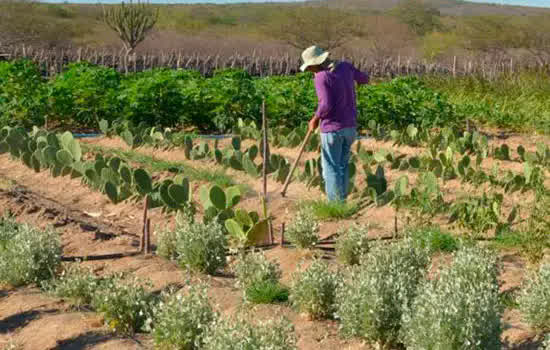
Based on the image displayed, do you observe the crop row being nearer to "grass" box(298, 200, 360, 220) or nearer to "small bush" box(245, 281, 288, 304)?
"grass" box(298, 200, 360, 220)

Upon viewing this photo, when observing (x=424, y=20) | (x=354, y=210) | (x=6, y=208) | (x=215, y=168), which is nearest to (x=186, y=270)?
(x=354, y=210)

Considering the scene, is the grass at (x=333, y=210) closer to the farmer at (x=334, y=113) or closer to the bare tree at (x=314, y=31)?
the farmer at (x=334, y=113)

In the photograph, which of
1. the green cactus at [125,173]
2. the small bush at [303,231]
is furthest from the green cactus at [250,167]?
the small bush at [303,231]

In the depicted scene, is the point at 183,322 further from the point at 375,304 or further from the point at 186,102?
the point at 186,102

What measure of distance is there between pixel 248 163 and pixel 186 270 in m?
3.15

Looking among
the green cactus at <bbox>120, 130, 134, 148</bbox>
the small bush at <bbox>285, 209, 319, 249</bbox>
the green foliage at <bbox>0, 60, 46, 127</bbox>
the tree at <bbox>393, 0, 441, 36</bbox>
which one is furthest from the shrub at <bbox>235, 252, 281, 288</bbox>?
the tree at <bbox>393, 0, 441, 36</bbox>

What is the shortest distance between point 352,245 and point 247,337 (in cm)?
212

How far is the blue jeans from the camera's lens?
7886 mm

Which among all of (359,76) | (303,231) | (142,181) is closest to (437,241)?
(303,231)

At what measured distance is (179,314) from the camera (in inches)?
177

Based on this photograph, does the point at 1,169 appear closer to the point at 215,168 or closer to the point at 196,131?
the point at 215,168

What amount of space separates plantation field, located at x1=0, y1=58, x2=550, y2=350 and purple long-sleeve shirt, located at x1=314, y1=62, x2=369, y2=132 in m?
0.53

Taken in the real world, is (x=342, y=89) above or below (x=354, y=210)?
above

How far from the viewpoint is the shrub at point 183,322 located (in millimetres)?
4477
